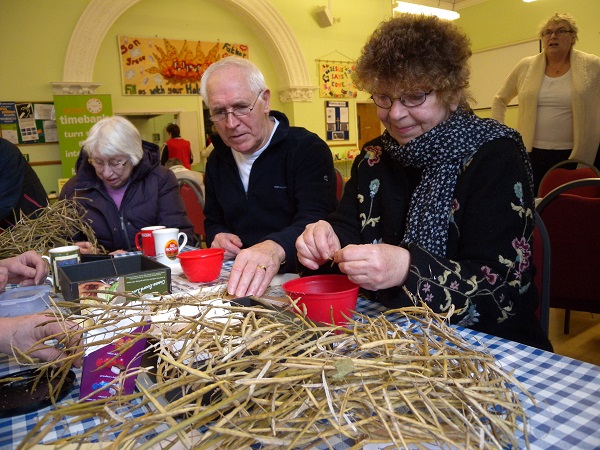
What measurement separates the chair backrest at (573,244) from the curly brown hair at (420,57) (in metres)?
0.75

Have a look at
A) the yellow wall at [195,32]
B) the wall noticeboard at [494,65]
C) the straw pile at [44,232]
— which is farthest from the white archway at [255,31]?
the straw pile at [44,232]

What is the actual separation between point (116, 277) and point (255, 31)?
22.4 feet

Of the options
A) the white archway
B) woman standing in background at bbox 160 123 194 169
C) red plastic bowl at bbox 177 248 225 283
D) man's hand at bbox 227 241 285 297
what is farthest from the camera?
woman standing in background at bbox 160 123 194 169

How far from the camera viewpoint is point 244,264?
119 cm

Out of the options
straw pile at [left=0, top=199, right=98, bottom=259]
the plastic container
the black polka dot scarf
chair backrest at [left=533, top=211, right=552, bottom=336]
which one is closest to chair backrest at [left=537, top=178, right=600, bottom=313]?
chair backrest at [left=533, top=211, right=552, bottom=336]

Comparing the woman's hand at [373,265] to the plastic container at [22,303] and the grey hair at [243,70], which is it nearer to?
the plastic container at [22,303]

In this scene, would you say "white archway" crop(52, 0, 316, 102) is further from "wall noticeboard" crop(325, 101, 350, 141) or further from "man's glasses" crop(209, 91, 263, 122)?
"man's glasses" crop(209, 91, 263, 122)

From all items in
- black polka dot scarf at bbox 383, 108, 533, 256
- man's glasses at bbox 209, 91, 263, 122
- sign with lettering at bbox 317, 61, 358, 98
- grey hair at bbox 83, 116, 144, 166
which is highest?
sign with lettering at bbox 317, 61, 358, 98

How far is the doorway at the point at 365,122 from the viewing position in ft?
28.2

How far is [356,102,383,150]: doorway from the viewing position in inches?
339

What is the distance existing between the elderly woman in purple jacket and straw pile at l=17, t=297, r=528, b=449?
1.85m

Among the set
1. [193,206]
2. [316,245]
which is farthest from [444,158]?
[193,206]

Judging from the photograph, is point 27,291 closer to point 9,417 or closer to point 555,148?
point 9,417

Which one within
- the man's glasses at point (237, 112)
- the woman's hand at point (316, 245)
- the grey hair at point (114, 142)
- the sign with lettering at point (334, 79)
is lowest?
the woman's hand at point (316, 245)
